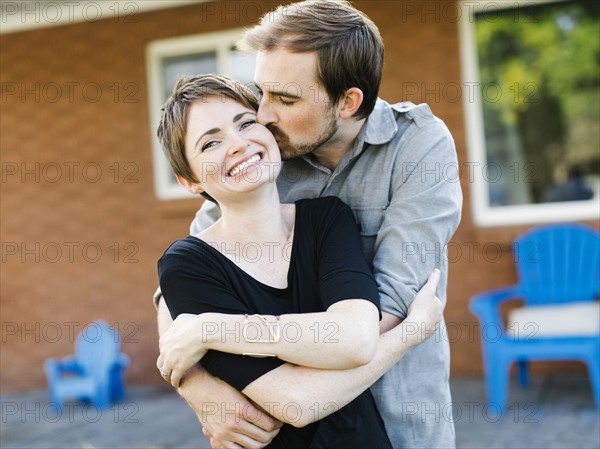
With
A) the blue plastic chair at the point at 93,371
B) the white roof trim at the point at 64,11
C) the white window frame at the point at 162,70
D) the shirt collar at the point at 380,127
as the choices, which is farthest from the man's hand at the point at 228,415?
the white roof trim at the point at 64,11

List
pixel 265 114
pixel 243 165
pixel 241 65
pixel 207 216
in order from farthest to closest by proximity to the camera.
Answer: pixel 241 65
pixel 207 216
pixel 265 114
pixel 243 165

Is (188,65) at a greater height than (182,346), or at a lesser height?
greater

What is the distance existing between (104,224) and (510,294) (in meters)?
3.42

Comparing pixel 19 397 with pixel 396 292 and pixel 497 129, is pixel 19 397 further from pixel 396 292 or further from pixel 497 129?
pixel 396 292

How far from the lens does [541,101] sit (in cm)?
687

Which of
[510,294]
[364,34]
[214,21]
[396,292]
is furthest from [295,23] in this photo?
[214,21]

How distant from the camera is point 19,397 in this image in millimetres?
6832

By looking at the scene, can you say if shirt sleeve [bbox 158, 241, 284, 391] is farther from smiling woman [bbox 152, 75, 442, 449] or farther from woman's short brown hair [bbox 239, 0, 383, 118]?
woman's short brown hair [bbox 239, 0, 383, 118]

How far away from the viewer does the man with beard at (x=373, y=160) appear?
181cm

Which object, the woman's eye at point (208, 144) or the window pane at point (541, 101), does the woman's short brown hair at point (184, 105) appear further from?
the window pane at point (541, 101)

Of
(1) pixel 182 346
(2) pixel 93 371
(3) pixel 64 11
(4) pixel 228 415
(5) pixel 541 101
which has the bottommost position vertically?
(2) pixel 93 371

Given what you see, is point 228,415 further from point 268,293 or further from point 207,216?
point 207,216

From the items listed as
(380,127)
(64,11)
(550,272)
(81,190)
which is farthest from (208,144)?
(64,11)

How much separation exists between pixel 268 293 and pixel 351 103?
0.55 metres
